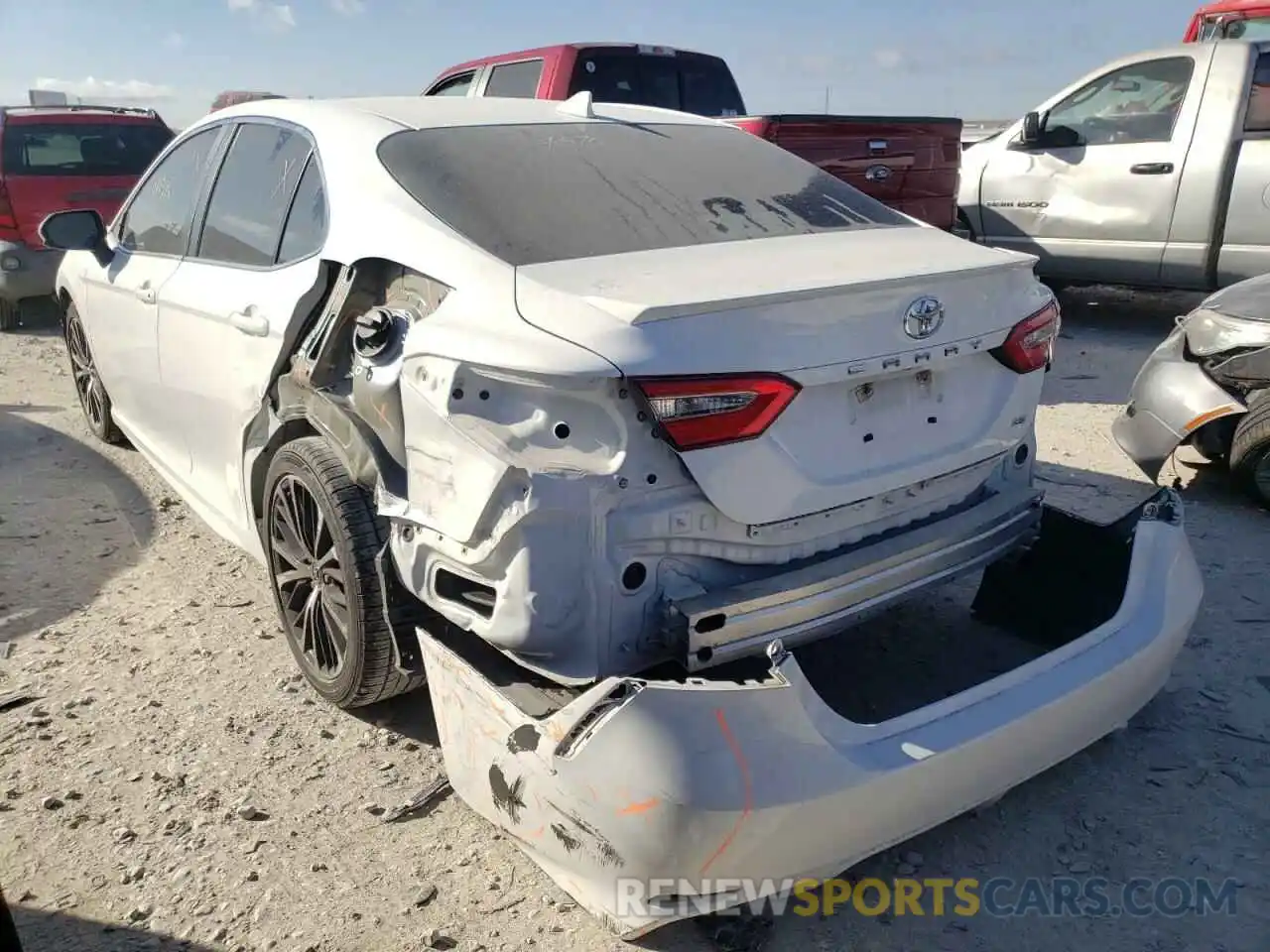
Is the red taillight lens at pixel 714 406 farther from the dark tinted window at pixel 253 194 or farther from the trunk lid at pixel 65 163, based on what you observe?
the trunk lid at pixel 65 163

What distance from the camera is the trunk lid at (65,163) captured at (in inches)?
343

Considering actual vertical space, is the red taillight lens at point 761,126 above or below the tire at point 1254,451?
above

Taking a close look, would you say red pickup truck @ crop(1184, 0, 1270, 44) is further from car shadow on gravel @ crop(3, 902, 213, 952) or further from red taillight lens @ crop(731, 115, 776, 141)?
car shadow on gravel @ crop(3, 902, 213, 952)

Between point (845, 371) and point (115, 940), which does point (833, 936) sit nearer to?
point (845, 371)

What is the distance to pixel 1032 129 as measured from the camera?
26.0 feet

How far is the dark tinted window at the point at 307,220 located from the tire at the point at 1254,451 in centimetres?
387

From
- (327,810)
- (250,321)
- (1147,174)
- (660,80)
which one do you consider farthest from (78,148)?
(1147,174)

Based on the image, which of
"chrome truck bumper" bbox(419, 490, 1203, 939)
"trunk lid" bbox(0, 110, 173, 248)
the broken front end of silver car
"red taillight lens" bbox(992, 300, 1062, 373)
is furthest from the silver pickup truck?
"trunk lid" bbox(0, 110, 173, 248)

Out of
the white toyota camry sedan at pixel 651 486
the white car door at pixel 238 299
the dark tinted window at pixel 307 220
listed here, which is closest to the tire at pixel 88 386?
the white car door at pixel 238 299

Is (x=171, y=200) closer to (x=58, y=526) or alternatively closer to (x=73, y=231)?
(x=73, y=231)

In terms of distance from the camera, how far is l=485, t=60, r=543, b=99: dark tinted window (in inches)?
305

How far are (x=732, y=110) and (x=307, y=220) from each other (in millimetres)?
6342

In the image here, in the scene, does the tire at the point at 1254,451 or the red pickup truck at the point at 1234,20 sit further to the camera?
the red pickup truck at the point at 1234,20

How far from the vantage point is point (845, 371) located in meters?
2.30
